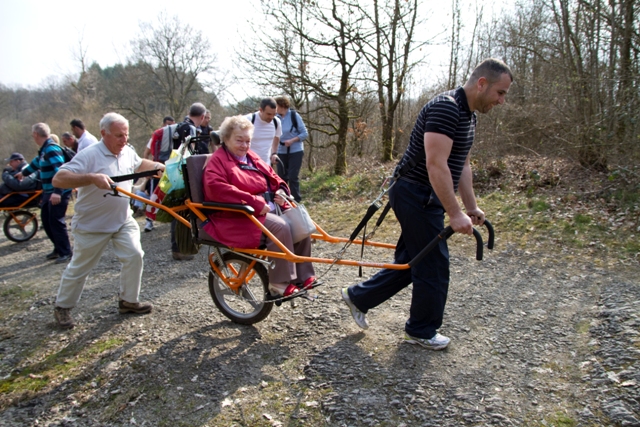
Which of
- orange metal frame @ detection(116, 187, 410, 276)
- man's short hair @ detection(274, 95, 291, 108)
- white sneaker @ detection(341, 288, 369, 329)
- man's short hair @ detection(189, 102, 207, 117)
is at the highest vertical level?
man's short hair @ detection(274, 95, 291, 108)

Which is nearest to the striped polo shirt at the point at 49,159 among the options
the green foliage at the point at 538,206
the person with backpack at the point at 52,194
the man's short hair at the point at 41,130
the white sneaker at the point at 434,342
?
the person with backpack at the point at 52,194

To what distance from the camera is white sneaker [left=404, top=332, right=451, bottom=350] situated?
3.41 metres

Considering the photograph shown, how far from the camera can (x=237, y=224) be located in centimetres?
362

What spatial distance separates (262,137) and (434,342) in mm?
4288

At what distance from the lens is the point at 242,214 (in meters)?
3.61

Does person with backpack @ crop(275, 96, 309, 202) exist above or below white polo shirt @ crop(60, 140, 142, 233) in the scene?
above

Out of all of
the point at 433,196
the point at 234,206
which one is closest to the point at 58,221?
the point at 234,206

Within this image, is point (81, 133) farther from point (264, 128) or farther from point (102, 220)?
point (102, 220)

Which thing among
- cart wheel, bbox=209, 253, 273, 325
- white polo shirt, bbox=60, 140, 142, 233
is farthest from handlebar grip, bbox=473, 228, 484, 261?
white polo shirt, bbox=60, 140, 142, 233

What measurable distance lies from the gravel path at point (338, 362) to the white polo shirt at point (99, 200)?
1018mm

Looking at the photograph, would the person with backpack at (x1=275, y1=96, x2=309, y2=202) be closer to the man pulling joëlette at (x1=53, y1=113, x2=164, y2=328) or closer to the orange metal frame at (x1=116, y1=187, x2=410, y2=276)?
the man pulling joëlette at (x1=53, y1=113, x2=164, y2=328)

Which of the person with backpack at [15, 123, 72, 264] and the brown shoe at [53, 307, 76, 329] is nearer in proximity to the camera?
the brown shoe at [53, 307, 76, 329]

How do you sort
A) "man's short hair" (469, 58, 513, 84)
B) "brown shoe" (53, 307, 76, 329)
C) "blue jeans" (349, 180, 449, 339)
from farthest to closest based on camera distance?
"brown shoe" (53, 307, 76, 329) → "blue jeans" (349, 180, 449, 339) → "man's short hair" (469, 58, 513, 84)

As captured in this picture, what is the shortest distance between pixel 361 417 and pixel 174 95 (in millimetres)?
30139
